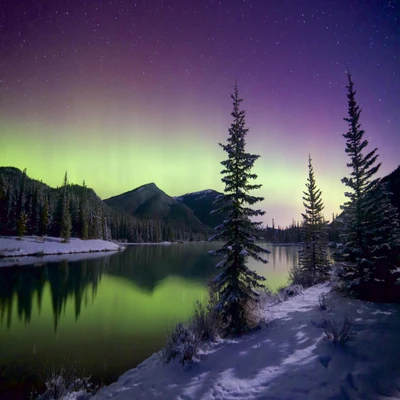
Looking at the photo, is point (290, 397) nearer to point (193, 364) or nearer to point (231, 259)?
point (193, 364)

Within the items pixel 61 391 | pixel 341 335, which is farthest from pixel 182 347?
pixel 341 335

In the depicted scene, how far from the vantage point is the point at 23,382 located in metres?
7.82

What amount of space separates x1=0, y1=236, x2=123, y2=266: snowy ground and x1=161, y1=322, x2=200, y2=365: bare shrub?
42346 millimetres

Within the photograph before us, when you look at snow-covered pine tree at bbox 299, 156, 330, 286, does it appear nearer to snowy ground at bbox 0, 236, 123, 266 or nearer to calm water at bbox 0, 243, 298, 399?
calm water at bbox 0, 243, 298, 399

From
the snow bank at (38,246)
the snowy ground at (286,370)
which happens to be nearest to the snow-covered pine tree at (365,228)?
the snowy ground at (286,370)

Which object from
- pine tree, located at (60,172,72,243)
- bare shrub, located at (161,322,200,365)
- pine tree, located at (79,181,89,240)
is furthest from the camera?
pine tree, located at (79,181,89,240)

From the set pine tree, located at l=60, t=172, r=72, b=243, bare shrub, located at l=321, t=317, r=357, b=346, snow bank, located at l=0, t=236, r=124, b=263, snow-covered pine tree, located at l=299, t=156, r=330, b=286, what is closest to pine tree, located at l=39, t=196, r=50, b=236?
pine tree, located at l=60, t=172, r=72, b=243

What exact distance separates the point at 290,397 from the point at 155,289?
20.2m

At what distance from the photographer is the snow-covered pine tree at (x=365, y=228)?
41.3 feet

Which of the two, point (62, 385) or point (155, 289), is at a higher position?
point (62, 385)

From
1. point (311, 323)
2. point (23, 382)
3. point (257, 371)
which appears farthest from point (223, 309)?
point (23, 382)

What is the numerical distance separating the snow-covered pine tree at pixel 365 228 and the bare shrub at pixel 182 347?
9.93 m

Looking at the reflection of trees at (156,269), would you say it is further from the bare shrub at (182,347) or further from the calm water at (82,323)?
the bare shrub at (182,347)

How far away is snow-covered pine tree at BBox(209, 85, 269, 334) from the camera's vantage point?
980 cm
